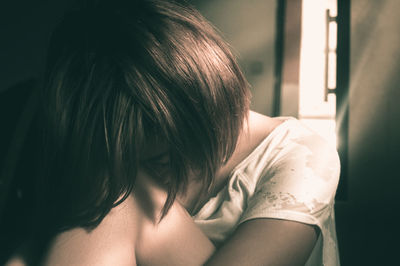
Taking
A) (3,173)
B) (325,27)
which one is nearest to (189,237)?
(3,173)

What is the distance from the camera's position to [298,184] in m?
0.44

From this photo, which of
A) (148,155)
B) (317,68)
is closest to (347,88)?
(317,68)

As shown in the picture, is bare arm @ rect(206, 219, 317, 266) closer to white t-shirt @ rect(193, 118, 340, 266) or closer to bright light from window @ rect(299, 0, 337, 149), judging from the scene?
white t-shirt @ rect(193, 118, 340, 266)

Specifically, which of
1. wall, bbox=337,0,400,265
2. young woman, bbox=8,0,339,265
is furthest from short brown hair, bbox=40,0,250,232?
wall, bbox=337,0,400,265

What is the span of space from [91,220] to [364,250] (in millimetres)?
1211

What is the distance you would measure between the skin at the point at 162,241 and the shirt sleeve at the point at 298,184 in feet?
0.06

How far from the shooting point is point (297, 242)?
41 cm

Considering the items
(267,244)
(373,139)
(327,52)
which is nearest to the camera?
(267,244)

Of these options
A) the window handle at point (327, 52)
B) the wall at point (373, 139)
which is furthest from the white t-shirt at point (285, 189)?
the wall at point (373, 139)

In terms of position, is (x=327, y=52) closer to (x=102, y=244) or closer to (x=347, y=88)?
(x=347, y=88)

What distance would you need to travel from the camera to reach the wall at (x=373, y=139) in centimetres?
116

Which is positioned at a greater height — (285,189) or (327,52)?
(327,52)

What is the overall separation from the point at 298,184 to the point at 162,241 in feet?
0.78

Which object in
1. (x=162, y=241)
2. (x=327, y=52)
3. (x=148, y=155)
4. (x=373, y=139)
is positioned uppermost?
(x=327, y=52)
